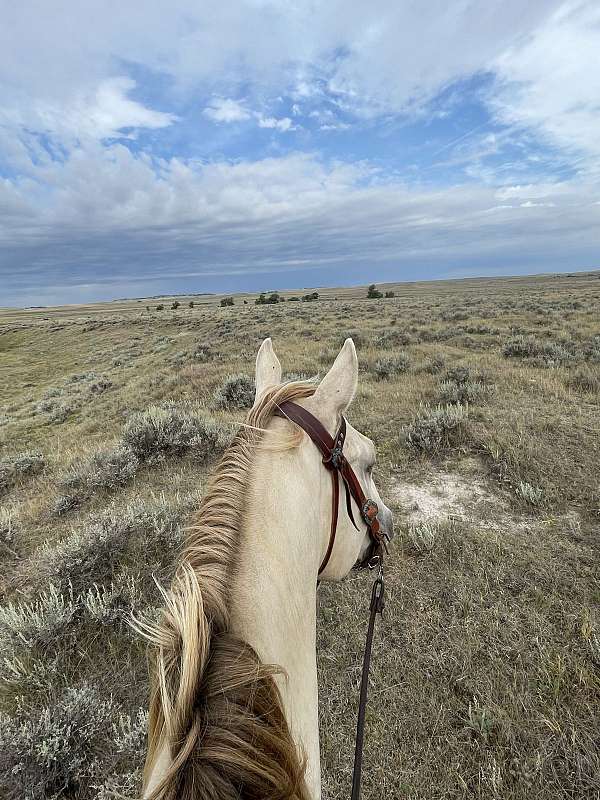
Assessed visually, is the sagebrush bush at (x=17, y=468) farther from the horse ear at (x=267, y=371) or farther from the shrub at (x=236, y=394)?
the horse ear at (x=267, y=371)

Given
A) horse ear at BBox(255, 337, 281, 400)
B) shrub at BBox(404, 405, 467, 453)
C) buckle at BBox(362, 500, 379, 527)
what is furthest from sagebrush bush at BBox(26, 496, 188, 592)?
shrub at BBox(404, 405, 467, 453)

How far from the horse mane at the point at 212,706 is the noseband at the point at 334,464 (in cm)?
55

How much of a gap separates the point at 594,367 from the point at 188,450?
9064 millimetres

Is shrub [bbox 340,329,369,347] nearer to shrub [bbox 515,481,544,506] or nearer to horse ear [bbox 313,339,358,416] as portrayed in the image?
shrub [bbox 515,481,544,506]

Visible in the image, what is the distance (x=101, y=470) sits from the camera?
18.5ft

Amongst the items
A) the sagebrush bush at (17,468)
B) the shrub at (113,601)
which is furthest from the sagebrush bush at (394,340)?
the shrub at (113,601)

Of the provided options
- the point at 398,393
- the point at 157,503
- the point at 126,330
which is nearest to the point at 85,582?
the point at 157,503

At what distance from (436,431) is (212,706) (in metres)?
5.56

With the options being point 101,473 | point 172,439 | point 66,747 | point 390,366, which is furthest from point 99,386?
point 66,747

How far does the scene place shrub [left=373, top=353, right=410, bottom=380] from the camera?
9.80 m

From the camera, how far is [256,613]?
1.16 metres

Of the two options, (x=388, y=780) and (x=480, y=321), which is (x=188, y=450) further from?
(x=480, y=321)

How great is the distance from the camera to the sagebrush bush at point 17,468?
6.42m

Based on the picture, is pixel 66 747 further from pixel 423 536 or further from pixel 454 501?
pixel 454 501
